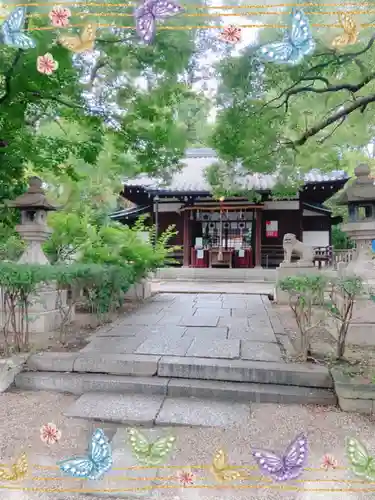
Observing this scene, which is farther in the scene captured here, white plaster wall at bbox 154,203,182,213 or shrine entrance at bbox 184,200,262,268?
white plaster wall at bbox 154,203,182,213

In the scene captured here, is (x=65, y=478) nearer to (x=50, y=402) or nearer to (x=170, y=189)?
(x=50, y=402)

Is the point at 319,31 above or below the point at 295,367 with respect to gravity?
above

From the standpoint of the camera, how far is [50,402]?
3.34 meters

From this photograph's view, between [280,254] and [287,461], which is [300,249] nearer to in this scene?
[287,461]

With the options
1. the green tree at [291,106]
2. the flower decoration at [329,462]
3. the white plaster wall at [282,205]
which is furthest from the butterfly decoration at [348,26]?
the white plaster wall at [282,205]

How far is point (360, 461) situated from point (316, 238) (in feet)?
54.6

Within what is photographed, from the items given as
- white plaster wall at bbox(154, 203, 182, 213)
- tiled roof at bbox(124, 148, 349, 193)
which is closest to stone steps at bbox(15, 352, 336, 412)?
tiled roof at bbox(124, 148, 349, 193)

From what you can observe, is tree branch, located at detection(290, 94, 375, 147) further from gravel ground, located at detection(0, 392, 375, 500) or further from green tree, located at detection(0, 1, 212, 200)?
gravel ground, located at detection(0, 392, 375, 500)

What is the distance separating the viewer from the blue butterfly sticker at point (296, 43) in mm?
2150

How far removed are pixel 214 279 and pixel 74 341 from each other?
35.1 ft

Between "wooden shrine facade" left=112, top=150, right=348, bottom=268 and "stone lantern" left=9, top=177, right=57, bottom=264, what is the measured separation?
33.6 feet

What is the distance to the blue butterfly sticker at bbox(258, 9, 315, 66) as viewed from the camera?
215 cm

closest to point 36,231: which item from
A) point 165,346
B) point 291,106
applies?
point 165,346

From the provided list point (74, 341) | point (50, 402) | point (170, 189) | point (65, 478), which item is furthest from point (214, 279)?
point (65, 478)
